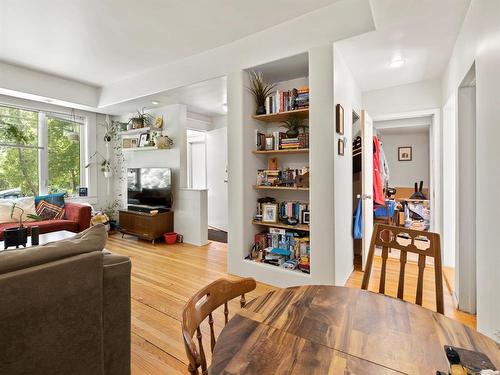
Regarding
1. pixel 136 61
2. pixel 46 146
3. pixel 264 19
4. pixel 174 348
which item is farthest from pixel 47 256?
pixel 46 146

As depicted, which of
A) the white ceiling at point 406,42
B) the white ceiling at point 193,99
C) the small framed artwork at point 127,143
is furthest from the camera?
the small framed artwork at point 127,143

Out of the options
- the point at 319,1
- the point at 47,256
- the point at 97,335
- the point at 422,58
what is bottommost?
the point at 97,335

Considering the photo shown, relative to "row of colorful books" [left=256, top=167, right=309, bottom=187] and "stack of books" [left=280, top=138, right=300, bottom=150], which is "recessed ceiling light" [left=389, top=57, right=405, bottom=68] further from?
"row of colorful books" [left=256, top=167, right=309, bottom=187]

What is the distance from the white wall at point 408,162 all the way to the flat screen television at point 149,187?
4753mm

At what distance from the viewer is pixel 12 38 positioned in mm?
3006

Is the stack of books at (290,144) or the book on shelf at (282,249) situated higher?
the stack of books at (290,144)

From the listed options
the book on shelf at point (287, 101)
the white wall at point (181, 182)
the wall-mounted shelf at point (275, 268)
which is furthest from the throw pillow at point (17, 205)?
the book on shelf at point (287, 101)

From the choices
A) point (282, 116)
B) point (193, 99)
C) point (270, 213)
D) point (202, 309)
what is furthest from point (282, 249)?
point (193, 99)

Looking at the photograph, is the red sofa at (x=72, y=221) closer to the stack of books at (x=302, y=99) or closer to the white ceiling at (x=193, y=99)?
the white ceiling at (x=193, y=99)

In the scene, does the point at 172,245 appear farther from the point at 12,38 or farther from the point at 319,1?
the point at 319,1

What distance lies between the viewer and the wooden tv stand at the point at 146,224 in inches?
172

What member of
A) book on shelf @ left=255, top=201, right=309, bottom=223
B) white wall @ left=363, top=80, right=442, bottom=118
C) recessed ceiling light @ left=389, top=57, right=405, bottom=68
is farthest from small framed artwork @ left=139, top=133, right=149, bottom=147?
recessed ceiling light @ left=389, top=57, right=405, bottom=68

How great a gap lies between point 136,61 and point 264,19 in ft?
6.47

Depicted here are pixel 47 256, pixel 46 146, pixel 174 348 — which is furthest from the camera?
pixel 46 146
